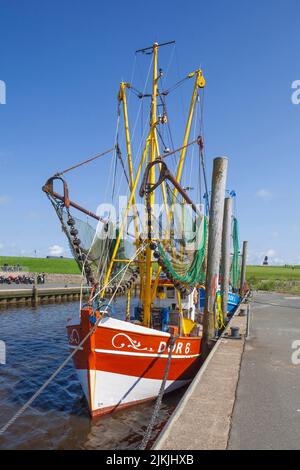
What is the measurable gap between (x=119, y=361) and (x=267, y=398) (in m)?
4.46

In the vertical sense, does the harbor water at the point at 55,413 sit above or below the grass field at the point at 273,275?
below

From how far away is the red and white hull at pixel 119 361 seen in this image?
35.5 ft

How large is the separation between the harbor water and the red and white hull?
1.91ft

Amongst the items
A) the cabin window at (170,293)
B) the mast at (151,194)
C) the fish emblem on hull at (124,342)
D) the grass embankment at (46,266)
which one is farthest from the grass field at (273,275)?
the fish emblem on hull at (124,342)

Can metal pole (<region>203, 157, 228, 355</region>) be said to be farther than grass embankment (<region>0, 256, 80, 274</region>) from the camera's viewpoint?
No

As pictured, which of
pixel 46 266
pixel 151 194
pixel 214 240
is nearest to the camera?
pixel 151 194

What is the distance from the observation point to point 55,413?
11953mm

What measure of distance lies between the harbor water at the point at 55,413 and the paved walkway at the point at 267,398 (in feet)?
10.8

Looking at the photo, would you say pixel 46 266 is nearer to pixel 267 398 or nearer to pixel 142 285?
pixel 142 285

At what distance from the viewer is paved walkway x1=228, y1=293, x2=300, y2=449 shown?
645 cm

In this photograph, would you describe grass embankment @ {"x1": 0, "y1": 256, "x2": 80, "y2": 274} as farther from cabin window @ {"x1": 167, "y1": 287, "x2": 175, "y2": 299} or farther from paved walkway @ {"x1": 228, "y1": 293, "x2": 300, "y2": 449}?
paved walkway @ {"x1": 228, "y1": 293, "x2": 300, "y2": 449}

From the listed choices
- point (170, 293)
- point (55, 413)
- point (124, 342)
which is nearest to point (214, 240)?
point (170, 293)

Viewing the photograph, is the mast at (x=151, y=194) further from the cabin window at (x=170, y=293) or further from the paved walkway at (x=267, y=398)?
the paved walkway at (x=267, y=398)

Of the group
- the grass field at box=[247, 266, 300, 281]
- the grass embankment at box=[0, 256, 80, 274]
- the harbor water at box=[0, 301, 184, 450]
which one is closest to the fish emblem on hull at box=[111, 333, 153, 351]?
the harbor water at box=[0, 301, 184, 450]
